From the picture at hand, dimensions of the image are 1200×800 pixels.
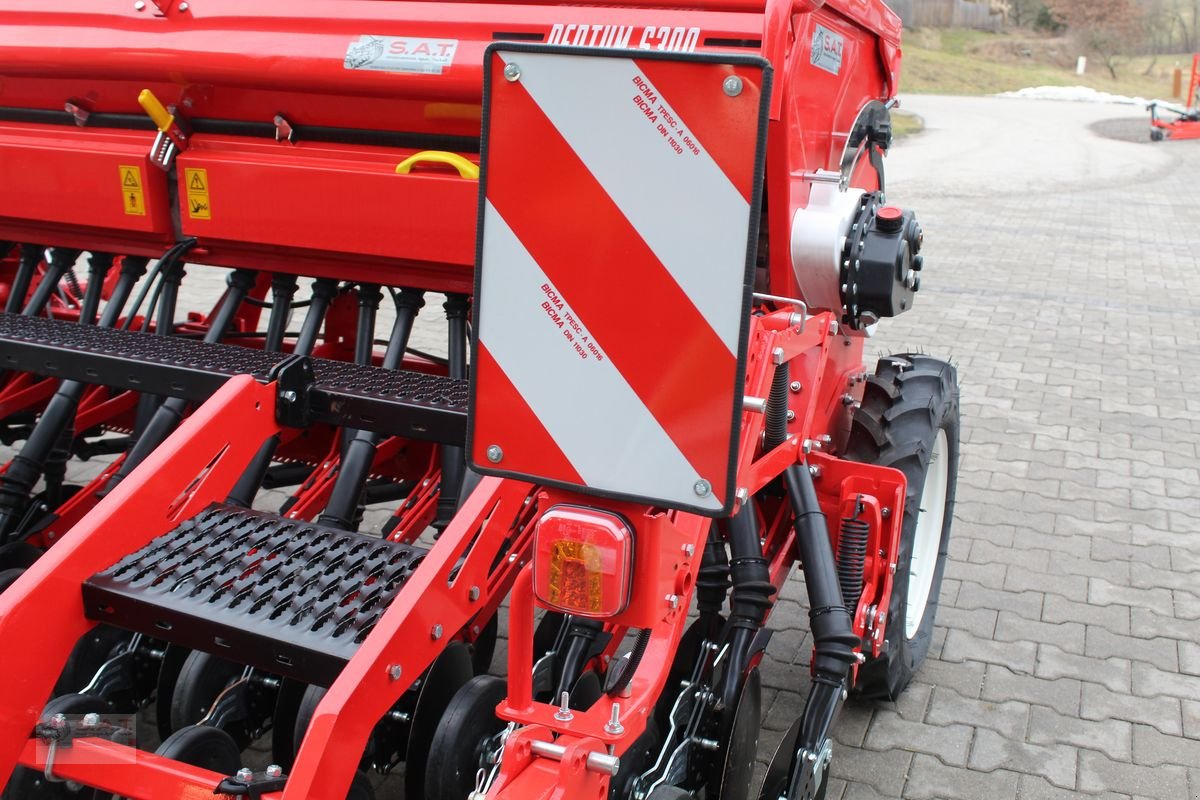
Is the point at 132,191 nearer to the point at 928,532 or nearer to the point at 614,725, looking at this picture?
the point at 614,725

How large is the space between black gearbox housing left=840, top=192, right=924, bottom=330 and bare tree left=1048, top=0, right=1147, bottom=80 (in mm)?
45365

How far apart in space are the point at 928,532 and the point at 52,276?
2.86m

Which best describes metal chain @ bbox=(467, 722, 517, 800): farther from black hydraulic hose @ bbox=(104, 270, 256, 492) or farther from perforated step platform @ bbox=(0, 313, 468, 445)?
black hydraulic hose @ bbox=(104, 270, 256, 492)

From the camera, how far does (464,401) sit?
8.43 ft

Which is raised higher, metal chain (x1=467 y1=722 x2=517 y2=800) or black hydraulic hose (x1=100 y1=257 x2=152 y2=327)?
black hydraulic hose (x1=100 y1=257 x2=152 y2=327)

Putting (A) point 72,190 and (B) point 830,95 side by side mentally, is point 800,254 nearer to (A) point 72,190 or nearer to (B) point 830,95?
(B) point 830,95

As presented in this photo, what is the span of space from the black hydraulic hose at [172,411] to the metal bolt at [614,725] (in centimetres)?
139

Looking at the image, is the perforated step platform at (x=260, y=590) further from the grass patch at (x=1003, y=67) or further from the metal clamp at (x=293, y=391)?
the grass patch at (x=1003, y=67)

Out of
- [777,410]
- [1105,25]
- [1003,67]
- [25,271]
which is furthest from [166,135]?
[1105,25]

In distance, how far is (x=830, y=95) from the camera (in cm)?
297

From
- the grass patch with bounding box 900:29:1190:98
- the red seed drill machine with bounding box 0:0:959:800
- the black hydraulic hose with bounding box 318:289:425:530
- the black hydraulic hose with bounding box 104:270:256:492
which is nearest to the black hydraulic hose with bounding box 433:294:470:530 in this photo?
the red seed drill machine with bounding box 0:0:959:800

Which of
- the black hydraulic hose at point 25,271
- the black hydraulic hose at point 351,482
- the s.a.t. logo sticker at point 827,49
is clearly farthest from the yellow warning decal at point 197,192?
the s.a.t. logo sticker at point 827,49

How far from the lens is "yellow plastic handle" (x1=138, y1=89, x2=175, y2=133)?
3125 millimetres

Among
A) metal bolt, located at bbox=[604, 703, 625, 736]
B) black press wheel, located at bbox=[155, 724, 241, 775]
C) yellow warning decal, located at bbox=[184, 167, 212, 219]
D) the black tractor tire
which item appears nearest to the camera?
metal bolt, located at bbox=[604, 703, 625, 736]
